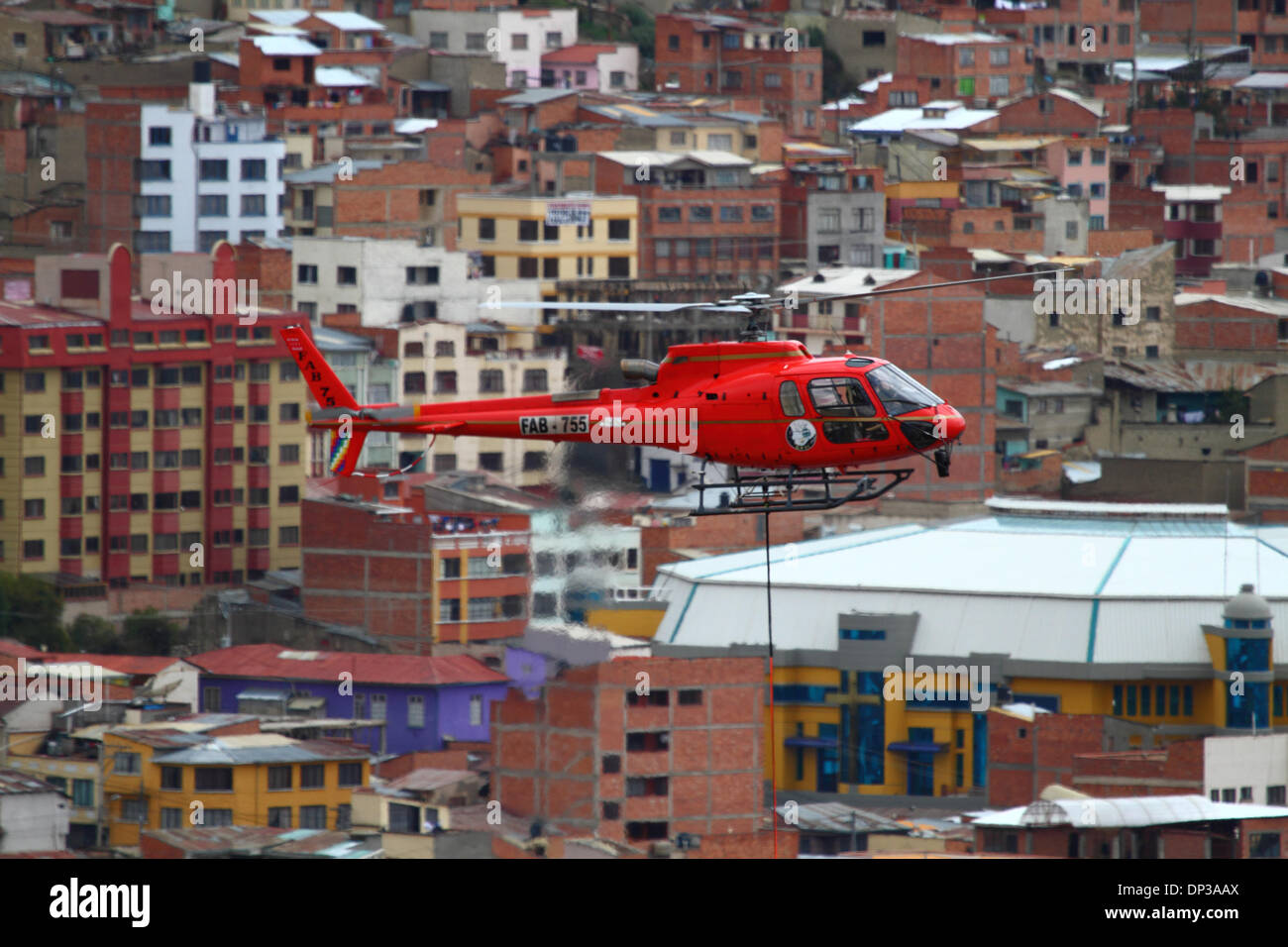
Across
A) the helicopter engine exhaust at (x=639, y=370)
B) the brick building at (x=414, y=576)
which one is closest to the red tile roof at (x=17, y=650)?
the brick building at (x=414, y=576)

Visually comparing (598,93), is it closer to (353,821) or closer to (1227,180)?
(1227,180)

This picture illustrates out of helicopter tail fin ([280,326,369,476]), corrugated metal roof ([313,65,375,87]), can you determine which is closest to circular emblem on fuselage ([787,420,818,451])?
helicopter tail fin ([280,326,369,476])

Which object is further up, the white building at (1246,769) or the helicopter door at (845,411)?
the helicopter door at (845,411)

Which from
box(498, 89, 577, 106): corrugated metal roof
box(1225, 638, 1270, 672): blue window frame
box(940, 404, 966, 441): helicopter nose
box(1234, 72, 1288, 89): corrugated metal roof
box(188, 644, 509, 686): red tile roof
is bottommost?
box(188, 644, 509, 686): red tile roof

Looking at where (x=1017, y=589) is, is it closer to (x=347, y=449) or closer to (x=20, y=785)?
(x=20, y=785)

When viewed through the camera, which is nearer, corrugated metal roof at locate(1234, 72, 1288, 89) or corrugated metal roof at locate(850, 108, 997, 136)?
corrugated metal roof at locate(850, 108, 997, 136)

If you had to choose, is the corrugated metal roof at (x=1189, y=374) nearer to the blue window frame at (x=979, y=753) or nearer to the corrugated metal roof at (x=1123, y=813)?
the blue window frame at (x=979, y=753)

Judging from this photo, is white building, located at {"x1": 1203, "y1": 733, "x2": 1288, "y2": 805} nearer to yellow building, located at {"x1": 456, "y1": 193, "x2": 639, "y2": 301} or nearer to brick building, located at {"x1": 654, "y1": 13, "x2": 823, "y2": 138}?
yellow building, located at {"x1": 456, "y1": 193, "x2": 639, "y2": 301}
